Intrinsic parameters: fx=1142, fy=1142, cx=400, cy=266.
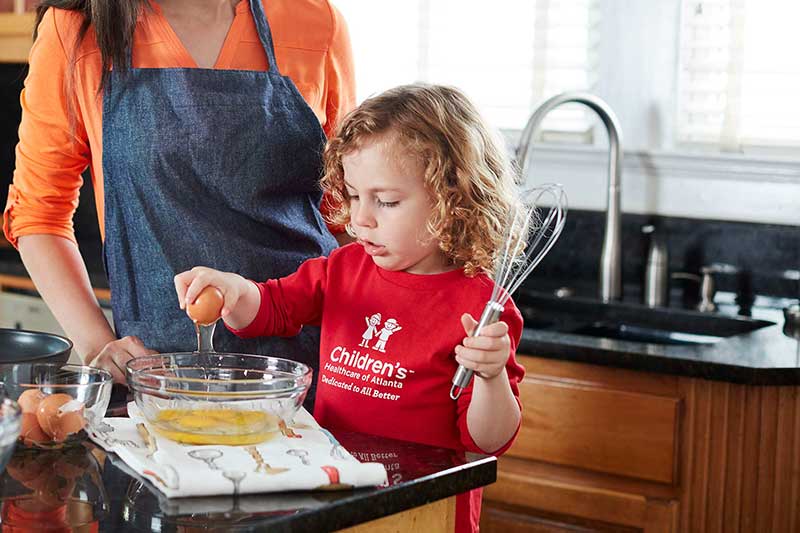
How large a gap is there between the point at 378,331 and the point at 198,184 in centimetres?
37

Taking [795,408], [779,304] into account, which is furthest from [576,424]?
[779,304]

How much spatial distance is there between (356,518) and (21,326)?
2281 millimetres

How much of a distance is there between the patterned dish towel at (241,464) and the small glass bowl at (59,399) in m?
0.03

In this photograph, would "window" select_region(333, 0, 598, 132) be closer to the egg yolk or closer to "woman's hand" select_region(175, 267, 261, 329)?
"woman's hand" select_region(175, 267, 261, 329)

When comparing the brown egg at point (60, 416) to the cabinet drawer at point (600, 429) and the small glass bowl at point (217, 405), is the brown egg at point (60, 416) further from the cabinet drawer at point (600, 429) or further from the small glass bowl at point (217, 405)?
the cabinet drawer at point (600, 429)

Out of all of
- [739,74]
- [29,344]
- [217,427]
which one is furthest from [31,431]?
[739,74]

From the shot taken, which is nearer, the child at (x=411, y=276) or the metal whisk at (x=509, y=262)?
the metal whisk at (x=509, y=262)

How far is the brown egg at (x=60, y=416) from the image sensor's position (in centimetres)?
119

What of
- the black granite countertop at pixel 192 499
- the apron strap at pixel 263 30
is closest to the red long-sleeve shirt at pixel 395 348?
the black granite countertop at pixel 192 499

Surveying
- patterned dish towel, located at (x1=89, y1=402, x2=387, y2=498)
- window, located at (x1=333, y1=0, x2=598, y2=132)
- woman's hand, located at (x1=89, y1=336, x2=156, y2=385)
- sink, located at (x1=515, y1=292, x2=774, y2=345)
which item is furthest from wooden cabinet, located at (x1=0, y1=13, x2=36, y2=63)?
patterned dish towel, located at (x1=89, y1=402, x2=387, y2=498)

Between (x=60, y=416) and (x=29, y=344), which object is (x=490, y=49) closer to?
(x=29, y=344)

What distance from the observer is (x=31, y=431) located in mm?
1193

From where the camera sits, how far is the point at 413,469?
1.15m

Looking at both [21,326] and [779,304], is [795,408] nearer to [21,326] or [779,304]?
[779,304]
